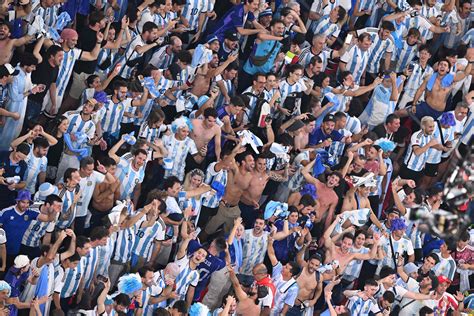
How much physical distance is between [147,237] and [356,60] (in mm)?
4326

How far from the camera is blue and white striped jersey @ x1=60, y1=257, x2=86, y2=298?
15.7 m

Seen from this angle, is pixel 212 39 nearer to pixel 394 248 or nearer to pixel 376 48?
pixel 376 48

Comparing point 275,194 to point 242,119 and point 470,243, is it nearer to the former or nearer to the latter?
point 242,119

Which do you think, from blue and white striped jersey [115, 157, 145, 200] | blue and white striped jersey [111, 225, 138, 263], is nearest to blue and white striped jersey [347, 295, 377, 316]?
blue and white striped jersey [111, 225, 138, 263]

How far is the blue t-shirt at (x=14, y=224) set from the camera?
15672mm

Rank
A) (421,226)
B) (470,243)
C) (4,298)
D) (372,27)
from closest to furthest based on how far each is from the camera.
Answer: (421,226) < (4,298) < (470,243) < (372,27)

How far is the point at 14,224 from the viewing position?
618 inches

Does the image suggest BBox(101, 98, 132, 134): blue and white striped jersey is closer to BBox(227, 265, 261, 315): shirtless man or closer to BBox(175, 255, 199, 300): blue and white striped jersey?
BBox(175, 255, 199, 300): blue and white striped jersey

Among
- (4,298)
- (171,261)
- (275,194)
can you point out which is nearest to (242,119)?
(275,194)

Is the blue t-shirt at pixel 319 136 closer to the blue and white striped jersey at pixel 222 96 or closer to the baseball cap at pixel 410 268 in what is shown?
the blue and white striped jersey at pixel 222 96

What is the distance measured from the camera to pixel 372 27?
20172 millimetres

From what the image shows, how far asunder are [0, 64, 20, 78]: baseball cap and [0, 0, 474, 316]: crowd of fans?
0.17 feet

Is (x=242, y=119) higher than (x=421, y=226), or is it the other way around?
(x=421, y=226)

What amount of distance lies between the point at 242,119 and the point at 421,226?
5.99m
